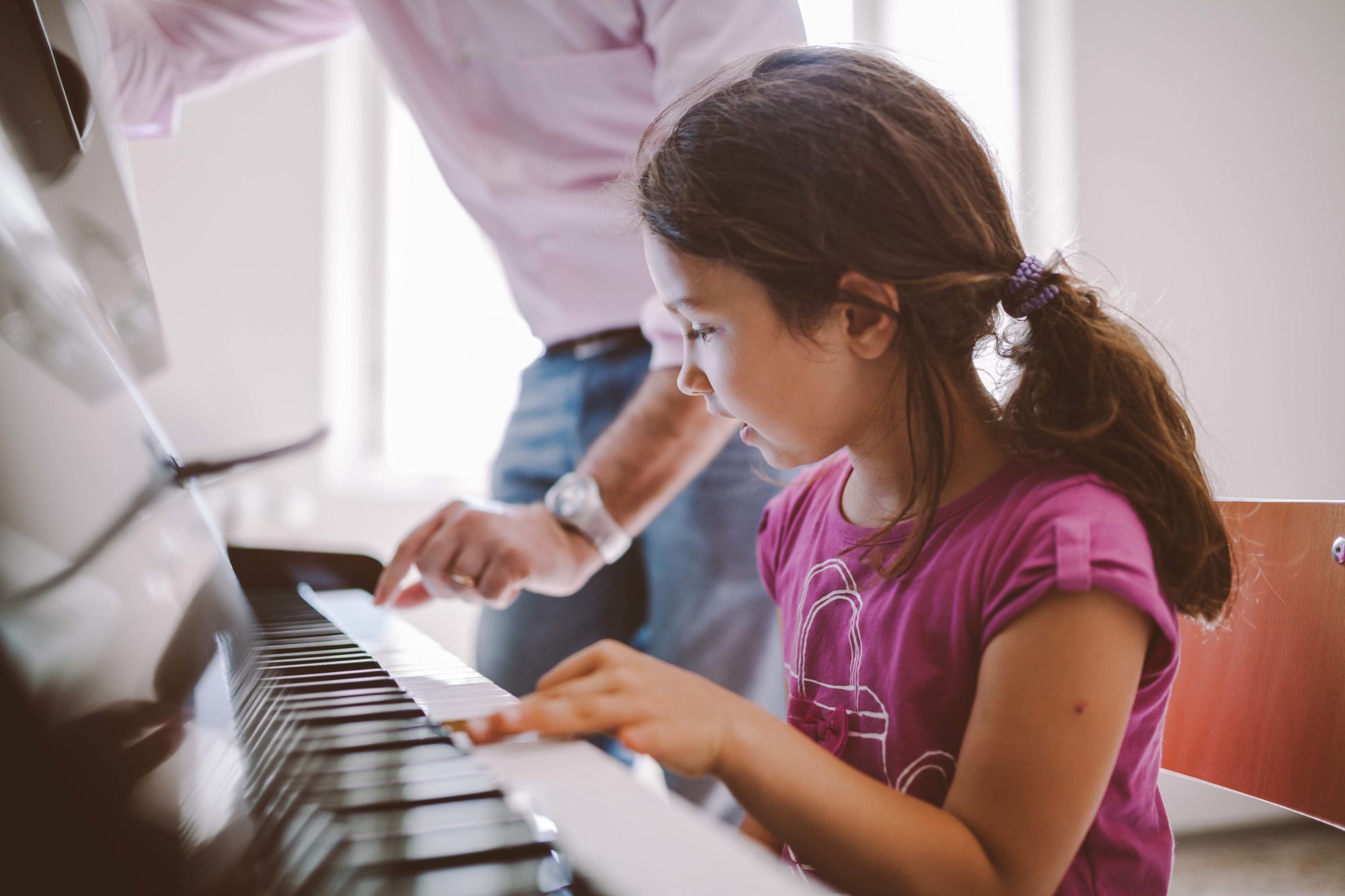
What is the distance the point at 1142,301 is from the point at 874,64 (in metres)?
1.77

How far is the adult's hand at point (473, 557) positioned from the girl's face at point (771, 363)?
0.31m

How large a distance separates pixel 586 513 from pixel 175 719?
2.11 feet

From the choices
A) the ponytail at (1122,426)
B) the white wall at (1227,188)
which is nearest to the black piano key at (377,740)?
the ponytail at (1122,426)

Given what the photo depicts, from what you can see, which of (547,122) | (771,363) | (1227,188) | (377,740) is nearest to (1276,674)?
(771,363)

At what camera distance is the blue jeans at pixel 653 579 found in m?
1.19

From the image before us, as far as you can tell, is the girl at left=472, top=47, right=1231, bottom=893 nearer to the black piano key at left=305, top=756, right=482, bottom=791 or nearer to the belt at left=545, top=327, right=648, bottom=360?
the black piano key at left=305, top=756, right=482, bottom=791

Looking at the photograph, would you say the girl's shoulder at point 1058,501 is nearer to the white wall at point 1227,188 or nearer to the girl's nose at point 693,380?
the girl's nose at point 693,380

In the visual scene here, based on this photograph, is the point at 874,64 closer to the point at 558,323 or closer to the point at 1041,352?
the point at 1041,352

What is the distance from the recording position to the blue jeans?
1.19 meters

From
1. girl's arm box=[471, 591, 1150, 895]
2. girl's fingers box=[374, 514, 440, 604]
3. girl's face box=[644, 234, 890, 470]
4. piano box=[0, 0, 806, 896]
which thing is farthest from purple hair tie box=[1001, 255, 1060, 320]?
girl's fingers box=[374, 514, 440, 604]

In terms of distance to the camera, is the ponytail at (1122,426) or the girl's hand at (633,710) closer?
the girl's hand at (633,710)

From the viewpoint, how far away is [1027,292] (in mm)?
706

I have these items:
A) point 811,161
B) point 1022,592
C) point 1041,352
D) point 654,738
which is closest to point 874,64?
point 811,161

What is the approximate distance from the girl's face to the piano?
30 cm
